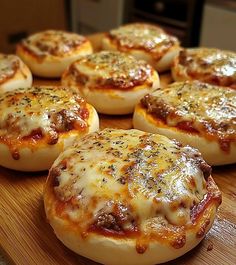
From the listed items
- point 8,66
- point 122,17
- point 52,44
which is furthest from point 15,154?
point 122,17

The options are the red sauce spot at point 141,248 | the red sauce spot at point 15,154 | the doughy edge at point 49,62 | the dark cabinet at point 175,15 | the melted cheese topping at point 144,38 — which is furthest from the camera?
the dark cabinet at point 175,15

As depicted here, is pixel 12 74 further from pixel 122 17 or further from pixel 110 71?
pixel 122 17

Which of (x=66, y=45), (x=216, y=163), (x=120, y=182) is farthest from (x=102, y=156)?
(x=66, y=45)

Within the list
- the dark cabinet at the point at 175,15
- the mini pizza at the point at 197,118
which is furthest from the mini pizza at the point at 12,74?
the dark cabinet at the point at 175,15

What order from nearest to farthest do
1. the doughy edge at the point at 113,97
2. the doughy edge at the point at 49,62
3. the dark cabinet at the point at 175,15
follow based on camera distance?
the doughy edge at the point at 113,97 < the doughy edge at the point at 49,62 < the dark cabinet at the point at 175,15

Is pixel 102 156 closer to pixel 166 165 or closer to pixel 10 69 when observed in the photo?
pixel 166 165

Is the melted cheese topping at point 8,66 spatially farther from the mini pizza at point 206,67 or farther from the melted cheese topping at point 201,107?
the mini pizza at point 206,67

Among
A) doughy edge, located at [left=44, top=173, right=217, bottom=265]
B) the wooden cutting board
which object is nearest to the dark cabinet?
the wooden cutting board
